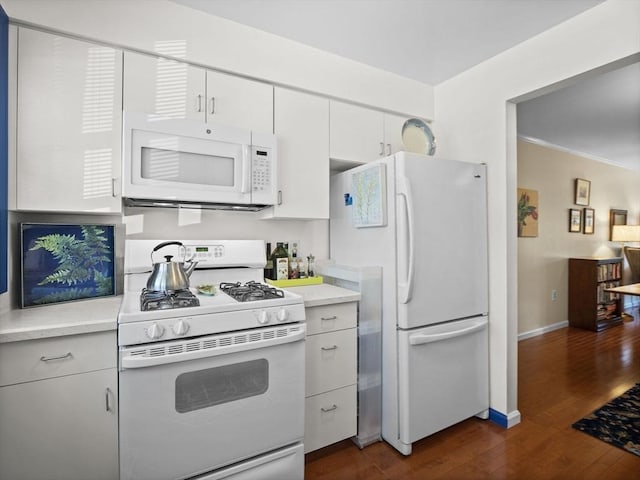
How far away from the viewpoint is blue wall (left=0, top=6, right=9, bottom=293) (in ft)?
4.70

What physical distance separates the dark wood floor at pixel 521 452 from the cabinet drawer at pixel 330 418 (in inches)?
4.8

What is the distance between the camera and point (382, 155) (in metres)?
2.56

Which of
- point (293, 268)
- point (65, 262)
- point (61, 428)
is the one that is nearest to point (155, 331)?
point (61, 428)

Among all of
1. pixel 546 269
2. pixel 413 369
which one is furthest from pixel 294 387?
pixel 546 269

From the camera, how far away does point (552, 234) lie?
4.58m

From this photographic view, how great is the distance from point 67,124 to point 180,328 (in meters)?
1.14

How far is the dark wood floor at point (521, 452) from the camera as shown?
1.82m

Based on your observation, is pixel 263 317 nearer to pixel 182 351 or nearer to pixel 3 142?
pixel 182 351

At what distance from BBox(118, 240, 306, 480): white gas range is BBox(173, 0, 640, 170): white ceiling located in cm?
158

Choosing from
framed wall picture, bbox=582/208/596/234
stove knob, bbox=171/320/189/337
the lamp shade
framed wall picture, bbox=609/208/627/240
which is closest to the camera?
stove knob, bbox=171/320/189/337

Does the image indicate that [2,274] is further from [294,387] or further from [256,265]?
[294,387]

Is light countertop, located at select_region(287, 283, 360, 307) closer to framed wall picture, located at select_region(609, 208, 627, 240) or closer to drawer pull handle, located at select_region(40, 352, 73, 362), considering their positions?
drawer pull handle, located at select_region(40, 352, 73, 362)

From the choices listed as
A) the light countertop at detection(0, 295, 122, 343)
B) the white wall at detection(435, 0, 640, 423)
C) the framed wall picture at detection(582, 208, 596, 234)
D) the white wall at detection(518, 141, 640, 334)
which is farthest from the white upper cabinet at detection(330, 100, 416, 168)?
the framed wall picture at detection(582, 208, 596, 234)

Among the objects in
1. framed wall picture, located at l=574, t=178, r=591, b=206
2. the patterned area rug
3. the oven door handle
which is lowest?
the patterned area rug
